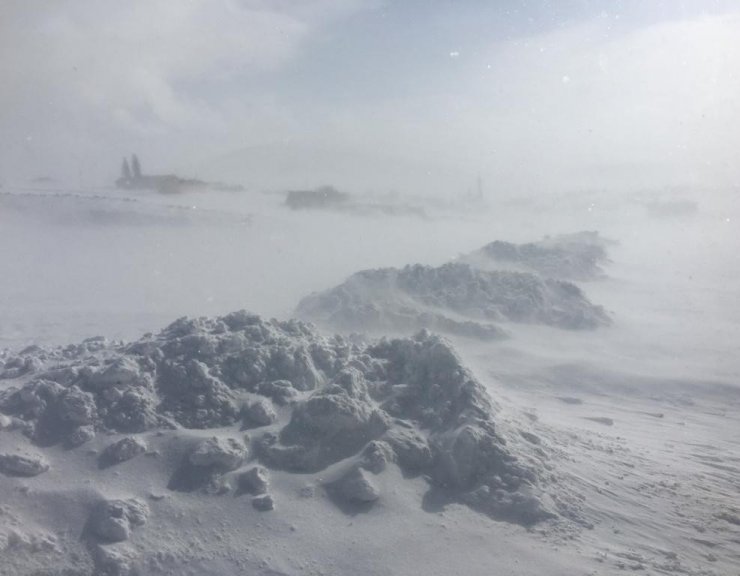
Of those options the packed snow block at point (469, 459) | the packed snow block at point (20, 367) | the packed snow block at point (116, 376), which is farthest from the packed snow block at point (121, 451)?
the packed snow block at point (469, 459)

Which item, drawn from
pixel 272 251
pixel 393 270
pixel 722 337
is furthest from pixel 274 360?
pixel 272 251

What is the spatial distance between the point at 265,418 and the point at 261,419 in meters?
0.03

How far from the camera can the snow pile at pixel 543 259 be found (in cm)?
1950

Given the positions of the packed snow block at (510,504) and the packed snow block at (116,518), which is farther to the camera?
the packed snow block at (510,504)

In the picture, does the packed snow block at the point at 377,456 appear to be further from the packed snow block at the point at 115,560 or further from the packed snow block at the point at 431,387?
the packed snow block at the point at 115,560

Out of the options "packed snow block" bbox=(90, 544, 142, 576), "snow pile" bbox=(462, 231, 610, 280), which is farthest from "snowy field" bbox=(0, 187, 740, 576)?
"snow pile" bbox=(462, 231, 610, 280)

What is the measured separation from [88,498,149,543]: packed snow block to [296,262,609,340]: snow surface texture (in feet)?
26.9

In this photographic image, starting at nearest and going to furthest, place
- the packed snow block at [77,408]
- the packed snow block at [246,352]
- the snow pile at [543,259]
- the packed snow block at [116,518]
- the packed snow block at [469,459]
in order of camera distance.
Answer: the packed snow block at [116,518] < the packed snow block at [77,408] < the packed snow block at [469,459] < the packed snow block at [246,352] < the snow pile at [543,259]

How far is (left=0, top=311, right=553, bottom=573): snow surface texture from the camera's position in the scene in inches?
179

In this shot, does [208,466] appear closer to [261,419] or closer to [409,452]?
[261,419]

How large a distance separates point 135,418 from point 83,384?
0.54m

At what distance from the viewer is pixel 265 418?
5.11m

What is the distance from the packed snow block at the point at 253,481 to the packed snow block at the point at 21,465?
4.19 feet

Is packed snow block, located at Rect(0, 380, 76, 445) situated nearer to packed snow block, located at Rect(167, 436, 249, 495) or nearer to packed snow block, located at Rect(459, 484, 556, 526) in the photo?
packed snow block, located at Rect(167, 436, 249, 495)
